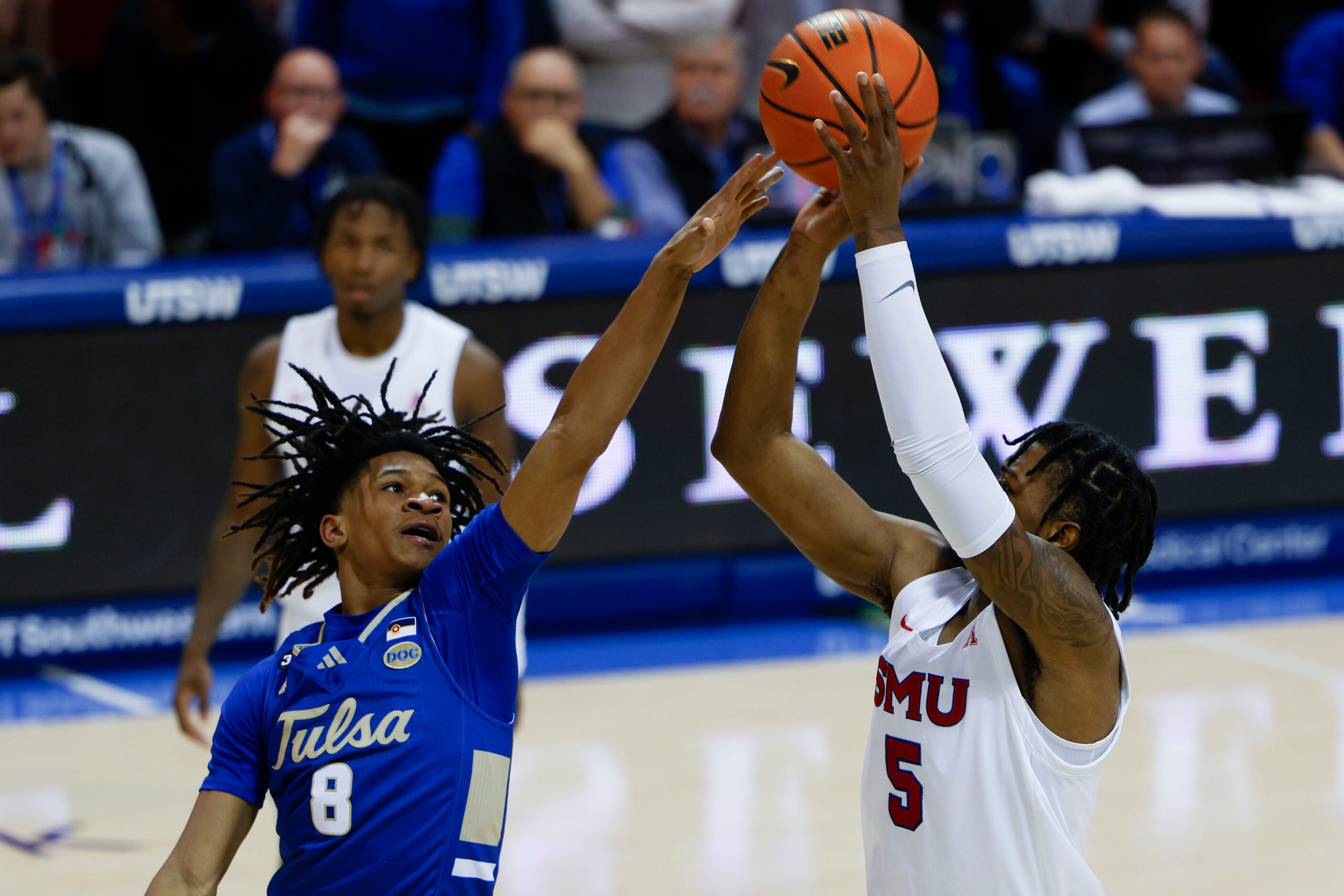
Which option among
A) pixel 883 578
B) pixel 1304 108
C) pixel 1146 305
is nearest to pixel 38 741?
pixel 883 578

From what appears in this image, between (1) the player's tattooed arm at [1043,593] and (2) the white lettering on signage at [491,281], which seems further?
(2) the white lettering on signage at [491,281]

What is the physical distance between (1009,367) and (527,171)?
231cm

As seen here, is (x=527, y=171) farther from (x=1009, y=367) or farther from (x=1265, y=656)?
(x=1265, y=656)

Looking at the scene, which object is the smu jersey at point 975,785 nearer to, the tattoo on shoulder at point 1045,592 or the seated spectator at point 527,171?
the tattoo on shoulder at point 1045,592

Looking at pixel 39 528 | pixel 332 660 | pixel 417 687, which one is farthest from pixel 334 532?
pixel 39 528

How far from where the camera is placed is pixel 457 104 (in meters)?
8.45

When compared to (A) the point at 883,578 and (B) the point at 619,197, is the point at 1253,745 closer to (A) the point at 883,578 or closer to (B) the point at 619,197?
(A) the point at 883,578

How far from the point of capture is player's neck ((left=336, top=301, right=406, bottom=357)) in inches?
183

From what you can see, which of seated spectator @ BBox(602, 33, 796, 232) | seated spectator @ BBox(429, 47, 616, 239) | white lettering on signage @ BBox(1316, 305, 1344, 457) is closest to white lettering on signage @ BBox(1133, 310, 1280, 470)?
white lettering on signage @ BBox(1316, 305, 1344, 457)

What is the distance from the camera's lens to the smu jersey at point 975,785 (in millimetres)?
2666

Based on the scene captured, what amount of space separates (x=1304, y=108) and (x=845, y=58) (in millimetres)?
5726

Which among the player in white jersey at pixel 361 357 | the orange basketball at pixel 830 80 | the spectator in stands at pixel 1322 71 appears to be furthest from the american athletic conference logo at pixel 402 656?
the spectator in stands at pixel 1322 71

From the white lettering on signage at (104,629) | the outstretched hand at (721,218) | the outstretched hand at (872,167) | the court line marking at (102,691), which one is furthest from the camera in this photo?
the white lettering on signage at (104,629)

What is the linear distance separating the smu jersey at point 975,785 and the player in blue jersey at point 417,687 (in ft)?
2.04
